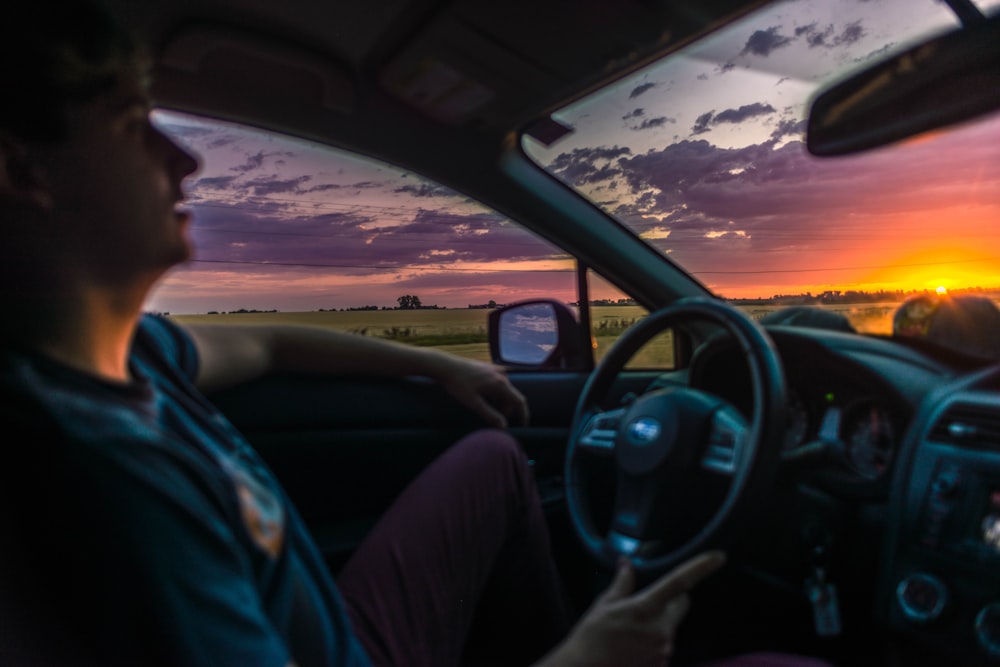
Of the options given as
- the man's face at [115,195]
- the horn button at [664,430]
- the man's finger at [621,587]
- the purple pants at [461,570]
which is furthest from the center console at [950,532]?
the man's face at [115,195]

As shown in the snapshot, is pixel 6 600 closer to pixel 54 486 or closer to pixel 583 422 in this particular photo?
pixel 54 486

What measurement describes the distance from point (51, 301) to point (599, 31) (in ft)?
5.33

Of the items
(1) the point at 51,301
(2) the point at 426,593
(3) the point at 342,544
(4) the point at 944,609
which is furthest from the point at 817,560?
(1) the point at 51,301

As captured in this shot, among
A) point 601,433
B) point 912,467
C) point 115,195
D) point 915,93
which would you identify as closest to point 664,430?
point 601,433

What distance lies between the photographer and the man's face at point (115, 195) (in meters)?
0.99

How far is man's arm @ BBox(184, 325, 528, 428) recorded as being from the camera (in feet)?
6.63

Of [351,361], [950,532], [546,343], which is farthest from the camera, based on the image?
[546,343]

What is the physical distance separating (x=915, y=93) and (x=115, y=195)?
1.58 meters

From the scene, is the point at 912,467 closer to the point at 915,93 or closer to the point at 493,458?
the point at 915,93

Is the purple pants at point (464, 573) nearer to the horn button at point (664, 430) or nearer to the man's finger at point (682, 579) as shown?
the man's finger at point (682, 579)

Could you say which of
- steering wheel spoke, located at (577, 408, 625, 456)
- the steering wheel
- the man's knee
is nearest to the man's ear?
the man's knee

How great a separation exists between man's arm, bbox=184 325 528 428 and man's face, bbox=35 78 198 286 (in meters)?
0.85

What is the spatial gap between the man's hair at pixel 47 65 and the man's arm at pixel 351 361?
3.10 feet

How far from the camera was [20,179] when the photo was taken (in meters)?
0.97
